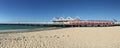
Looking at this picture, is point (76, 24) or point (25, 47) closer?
point (25, 47)

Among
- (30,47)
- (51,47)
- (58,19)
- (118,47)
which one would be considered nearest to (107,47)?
(118,47)

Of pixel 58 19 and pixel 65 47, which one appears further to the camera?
pixel 58 19

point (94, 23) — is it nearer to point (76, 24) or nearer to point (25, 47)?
point (76, 24)

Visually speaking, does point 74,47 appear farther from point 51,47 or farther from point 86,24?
point 86,24

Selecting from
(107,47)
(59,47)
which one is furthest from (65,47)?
(107,47)

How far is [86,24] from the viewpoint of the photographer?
57.7 m

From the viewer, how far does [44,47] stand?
9.34m

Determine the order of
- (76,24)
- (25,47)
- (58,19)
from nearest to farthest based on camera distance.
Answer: (25,47) < (76,24) < (58,19)

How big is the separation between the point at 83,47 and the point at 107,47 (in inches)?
51.1

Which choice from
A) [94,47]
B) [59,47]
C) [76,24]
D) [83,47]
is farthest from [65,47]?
[76,24]

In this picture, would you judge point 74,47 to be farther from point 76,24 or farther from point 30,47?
point 76,24

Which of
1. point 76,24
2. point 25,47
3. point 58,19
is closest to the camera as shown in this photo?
point 25,47

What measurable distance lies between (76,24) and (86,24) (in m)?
3.82

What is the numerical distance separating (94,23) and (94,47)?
4928 cm
